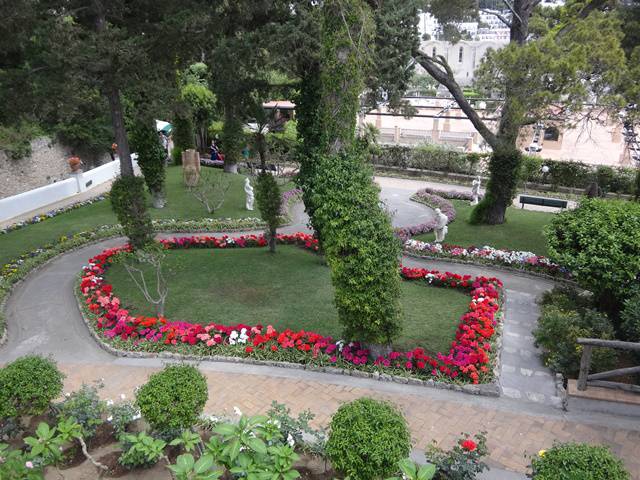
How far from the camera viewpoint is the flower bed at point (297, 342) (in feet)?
22.5

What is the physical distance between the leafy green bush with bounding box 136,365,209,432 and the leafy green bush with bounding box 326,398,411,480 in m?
1.38

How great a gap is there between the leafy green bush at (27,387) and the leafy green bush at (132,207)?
588 centimetres

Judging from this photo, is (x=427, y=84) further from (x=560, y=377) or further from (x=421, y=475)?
(x=421, y=475)

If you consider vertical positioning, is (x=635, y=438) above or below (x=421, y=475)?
below

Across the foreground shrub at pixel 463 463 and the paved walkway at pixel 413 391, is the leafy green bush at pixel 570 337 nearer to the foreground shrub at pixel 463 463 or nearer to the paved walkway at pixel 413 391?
the paved walkway at pixel 413 391

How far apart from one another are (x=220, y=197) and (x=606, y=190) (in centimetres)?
1463

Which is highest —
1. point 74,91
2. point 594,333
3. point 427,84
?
point 427,84

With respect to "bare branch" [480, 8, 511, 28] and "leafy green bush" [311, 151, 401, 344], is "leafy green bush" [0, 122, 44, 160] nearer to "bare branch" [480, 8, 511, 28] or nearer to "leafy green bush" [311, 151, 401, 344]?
"leafy green bush" [311, 151, 401, 344]

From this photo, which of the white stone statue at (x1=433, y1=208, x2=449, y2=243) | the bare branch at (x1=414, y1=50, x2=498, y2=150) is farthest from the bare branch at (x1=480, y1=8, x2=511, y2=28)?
the white stone statue at (x1=433, y1=208, x2=449, y2=243)

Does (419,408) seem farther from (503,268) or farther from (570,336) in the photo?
(503,268)

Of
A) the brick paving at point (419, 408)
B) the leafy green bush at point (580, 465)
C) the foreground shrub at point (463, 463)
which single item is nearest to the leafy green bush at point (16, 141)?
the brick paving at point (419, 408)

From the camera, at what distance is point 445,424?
586 centimetres

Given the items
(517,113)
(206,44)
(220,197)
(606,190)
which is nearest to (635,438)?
(517,113)

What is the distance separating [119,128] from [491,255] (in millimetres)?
8806
